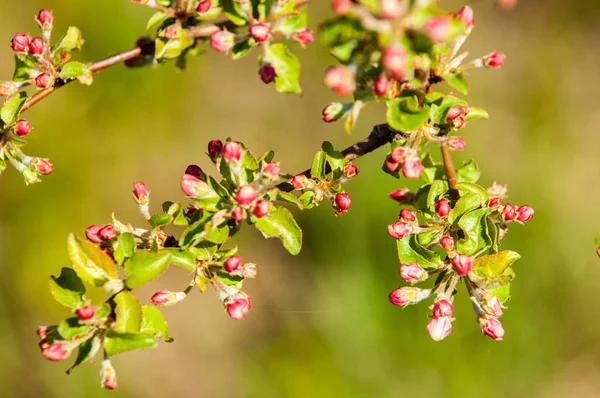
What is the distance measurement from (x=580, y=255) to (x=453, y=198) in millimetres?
2553

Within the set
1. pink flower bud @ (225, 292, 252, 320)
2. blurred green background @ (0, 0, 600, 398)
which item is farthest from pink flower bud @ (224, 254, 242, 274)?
blurred green background @ (0, 0, 600, 398)

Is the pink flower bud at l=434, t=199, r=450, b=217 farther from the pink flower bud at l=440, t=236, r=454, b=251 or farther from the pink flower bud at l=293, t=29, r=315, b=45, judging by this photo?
the pink flower bud at l=293, t=29, r=315, b=45

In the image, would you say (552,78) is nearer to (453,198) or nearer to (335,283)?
(335,283)

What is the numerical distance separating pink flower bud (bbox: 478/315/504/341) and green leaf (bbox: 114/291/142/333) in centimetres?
84

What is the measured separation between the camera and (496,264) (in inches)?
53.1

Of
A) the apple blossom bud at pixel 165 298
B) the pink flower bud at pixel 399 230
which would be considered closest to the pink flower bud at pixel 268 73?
the pink flower bud at pixel 399 230

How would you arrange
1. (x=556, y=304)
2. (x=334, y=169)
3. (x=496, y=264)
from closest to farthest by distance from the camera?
(x=496, y=264) < (x=334, y=169) < (x=556, y=304)

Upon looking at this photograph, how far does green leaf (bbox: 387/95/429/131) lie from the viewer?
3.76 feet

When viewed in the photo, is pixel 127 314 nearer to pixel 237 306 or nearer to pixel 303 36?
pixel 237 306

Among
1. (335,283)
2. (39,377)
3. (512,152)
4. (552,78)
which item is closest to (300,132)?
(335,283)

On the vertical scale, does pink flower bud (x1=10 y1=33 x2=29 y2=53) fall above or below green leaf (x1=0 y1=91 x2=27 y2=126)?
above

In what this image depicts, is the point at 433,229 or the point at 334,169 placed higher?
the point at 334,169

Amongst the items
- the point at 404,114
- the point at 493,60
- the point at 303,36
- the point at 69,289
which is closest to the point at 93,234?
the point at 69,289

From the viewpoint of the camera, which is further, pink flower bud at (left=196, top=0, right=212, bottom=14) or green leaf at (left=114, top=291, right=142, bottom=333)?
pink flower bud at (left=196, top=0, right=212, bottom=14)
